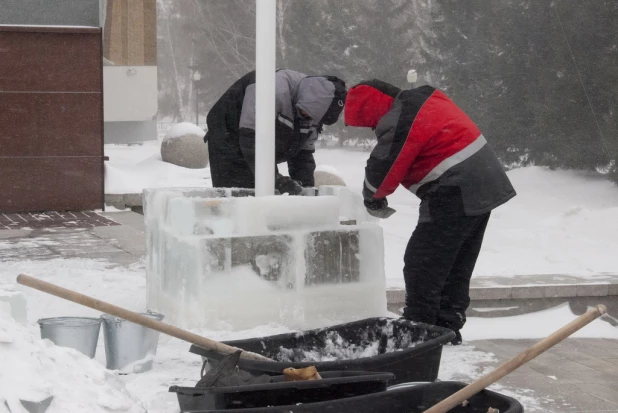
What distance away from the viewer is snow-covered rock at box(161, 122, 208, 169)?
691 inches

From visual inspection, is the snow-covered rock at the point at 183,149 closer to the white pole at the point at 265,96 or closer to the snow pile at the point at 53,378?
the white pole at the point at 265,96

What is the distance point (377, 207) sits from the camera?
5.00 metres

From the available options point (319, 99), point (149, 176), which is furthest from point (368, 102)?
point (149, 176)

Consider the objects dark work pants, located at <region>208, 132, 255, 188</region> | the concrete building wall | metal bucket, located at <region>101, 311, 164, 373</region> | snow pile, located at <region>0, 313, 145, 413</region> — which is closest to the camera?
snow pile, located at <region>0, 313, 145, 413</region>

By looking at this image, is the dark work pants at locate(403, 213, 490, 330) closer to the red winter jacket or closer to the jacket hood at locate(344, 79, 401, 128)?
the red winter jacket

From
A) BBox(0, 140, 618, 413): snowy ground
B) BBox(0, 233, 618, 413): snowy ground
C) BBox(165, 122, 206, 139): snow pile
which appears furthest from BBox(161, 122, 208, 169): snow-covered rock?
BBox(0, 233, 618, 413): snowy ground

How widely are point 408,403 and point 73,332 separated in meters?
1.52

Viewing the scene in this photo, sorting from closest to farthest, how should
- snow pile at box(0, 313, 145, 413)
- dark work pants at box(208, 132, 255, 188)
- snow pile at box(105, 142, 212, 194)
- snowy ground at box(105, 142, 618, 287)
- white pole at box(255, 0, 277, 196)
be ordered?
snow pile at box(0, 313, 145, 413), white pole at box(255, 0, 277, 196), dark work pants at box(208, 132, 255, 188), snowy ground at box(105, 142, 618, 287), snow pile at box(105, 142, 212, 194)

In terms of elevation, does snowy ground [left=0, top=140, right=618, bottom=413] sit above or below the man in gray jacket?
below

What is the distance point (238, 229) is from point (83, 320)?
43.5 inches

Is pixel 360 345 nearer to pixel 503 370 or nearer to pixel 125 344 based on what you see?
pixel 125 344

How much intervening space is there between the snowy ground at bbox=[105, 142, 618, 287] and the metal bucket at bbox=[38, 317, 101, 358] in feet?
11.2

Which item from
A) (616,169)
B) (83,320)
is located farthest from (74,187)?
(616,169)

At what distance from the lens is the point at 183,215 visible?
15.6 feet
